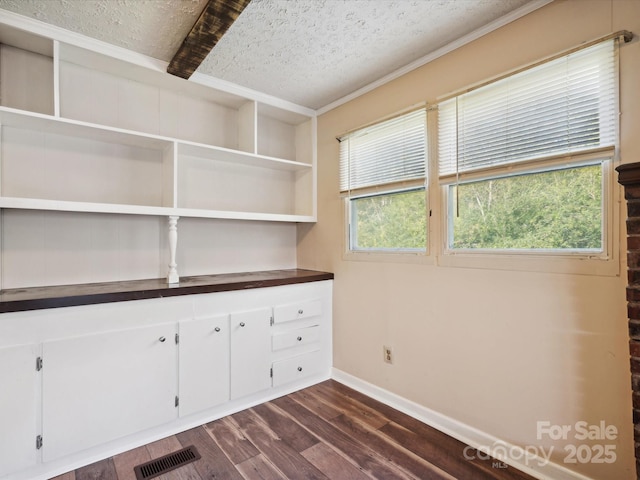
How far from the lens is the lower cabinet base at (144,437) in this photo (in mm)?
1689

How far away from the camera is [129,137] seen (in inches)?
85.7

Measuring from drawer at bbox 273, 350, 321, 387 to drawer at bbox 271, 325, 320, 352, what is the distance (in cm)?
10

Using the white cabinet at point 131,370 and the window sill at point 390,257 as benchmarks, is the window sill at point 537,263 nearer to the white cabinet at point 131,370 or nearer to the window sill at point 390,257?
the window sill at point 390,257

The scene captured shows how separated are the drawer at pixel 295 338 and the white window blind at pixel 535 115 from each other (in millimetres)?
1536

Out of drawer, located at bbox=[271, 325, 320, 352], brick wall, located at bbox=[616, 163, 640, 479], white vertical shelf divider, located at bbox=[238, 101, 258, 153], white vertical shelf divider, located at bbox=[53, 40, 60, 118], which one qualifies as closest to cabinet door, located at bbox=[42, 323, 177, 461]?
drawer, located at bbox=[271, 325, 320, 352]

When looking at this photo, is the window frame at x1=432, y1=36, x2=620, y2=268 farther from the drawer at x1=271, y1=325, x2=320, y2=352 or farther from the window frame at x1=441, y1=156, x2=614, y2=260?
the drawer at x1=271, y1=325, x2=320, y2=352

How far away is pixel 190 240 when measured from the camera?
Answer: 262 cm

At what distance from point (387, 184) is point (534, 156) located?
3.09 ft

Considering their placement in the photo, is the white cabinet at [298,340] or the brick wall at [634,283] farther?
the white cabinet at [298,340]

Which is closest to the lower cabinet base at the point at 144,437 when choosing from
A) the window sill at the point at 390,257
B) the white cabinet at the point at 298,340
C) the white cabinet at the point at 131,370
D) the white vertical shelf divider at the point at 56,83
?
the white cabinet at the point at 131,370

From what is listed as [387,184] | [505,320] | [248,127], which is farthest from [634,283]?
[248,127]

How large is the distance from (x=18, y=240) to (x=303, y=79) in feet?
6.82

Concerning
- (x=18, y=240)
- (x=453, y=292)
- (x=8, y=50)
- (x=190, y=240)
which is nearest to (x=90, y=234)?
(x=18, y=240)

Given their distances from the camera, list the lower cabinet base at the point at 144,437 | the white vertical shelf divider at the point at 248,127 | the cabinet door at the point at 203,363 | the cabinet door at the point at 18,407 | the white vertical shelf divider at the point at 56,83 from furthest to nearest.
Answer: the white vertical shelf divider at the point at 248,127 < the cabinet door at the point at 203,363 < the white vertical shelf divider at the point at 56,83 < the lower cabinet base at the point at 144,437 < the cabinet door at the point at 18,407
